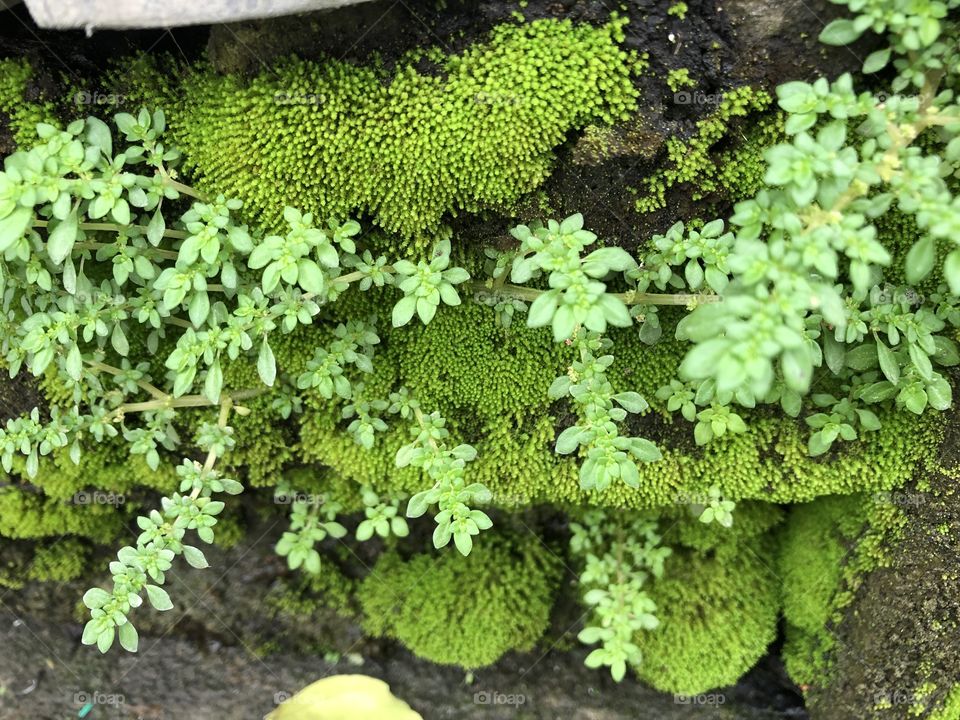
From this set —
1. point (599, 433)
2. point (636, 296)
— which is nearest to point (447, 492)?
point (599, 433)

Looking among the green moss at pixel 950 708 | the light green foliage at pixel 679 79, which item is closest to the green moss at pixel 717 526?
the green moss at pixel 950 708

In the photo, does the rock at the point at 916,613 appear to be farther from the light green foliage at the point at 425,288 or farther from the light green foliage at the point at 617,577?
the light green foliage at the point at 425,288

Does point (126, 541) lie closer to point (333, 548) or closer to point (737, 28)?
point (333, 548)

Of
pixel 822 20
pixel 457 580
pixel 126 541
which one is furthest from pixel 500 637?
pixel 822 20

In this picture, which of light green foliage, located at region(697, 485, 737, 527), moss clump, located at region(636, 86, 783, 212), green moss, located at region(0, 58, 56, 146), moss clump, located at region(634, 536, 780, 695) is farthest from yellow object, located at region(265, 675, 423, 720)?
green moss, located at region(0, 58, 56, 146)

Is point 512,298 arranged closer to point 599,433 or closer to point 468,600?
point 599,433
